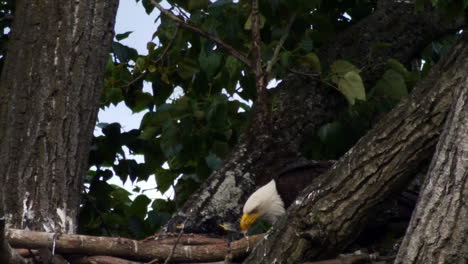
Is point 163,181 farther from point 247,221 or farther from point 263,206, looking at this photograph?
point 247,221

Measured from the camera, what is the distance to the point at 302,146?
4.37m

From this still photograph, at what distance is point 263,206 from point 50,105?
1.27 m

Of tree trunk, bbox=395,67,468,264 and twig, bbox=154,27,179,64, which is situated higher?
twig, bbox=154,27,179,64

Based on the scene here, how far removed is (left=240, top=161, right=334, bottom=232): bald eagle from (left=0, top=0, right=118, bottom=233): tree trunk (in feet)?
2.90

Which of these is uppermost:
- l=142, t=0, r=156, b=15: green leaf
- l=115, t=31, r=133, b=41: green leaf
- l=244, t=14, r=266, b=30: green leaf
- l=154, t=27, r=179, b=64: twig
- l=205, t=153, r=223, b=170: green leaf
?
l=142, t=0, r=156, b=15: green leaf

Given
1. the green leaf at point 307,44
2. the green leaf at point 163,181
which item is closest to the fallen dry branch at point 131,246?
the green leaf at point 307,44

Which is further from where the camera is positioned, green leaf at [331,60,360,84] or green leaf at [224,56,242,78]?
green leaf at [224,56,242,78]

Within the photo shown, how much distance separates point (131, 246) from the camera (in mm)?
3389

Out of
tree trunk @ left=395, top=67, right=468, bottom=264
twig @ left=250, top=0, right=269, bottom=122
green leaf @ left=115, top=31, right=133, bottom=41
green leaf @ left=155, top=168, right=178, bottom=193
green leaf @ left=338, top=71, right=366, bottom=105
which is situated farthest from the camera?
green leaf @ left=155, top=168, right=178, bottom=193

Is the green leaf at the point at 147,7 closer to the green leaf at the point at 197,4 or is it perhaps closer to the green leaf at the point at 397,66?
the green leaf at the point at 197,4

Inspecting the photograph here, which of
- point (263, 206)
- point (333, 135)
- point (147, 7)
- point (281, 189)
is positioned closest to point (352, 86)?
point (333, 135)

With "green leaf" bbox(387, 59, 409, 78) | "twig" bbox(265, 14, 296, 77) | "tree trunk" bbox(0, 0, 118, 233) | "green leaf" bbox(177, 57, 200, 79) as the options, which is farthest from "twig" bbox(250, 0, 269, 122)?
"green leaf" bbox(177, 57, 200, 79)

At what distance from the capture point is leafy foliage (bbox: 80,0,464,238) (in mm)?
4195

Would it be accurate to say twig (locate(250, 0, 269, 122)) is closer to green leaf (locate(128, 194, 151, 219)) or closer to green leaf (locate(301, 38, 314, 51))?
green leaf (locate(301, 38, 314, 51))
